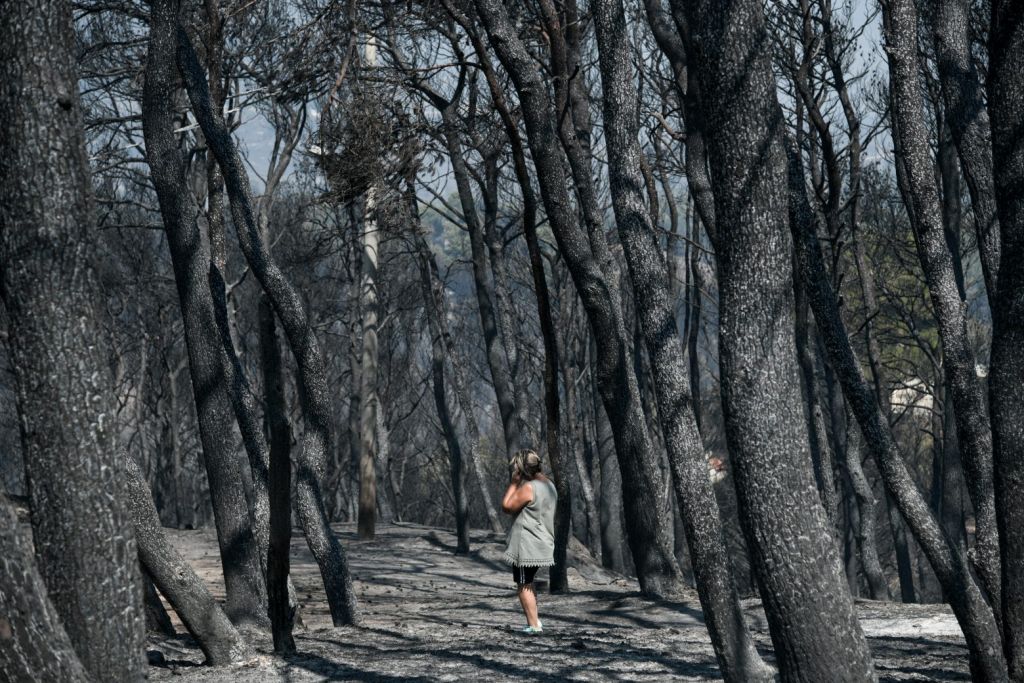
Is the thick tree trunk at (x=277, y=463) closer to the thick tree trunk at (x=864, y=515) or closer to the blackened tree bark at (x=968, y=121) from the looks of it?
the blackened tree bark at (x=968, y=121)

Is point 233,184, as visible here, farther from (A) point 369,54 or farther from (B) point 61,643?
(A) point 369,54

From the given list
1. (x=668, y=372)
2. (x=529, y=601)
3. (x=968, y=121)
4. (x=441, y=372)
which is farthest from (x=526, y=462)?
(x=441, y=372)

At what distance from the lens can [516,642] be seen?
29.3 ft

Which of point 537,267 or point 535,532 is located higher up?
point 537,267

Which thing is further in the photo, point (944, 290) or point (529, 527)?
point (529, 527)

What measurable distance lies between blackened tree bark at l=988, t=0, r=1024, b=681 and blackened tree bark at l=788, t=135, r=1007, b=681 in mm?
902

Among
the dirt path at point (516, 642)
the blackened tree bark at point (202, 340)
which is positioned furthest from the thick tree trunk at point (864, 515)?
the blackened tree bark at point (202, 340)

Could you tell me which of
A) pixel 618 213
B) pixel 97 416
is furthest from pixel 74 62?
pixel 618 213

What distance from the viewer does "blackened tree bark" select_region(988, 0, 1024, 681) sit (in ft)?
19.0

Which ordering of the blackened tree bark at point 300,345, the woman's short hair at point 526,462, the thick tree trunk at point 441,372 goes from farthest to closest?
the thick tree trunk at point 441,372, the blackened tree bark at point 300,345, the woman's short hair at point 526,462

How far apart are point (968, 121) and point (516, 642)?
5166mm

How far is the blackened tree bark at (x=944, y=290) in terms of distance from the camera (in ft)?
23.9

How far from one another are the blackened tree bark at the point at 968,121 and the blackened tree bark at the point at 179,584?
574 cm

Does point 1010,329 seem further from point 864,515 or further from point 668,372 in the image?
point 864,515
